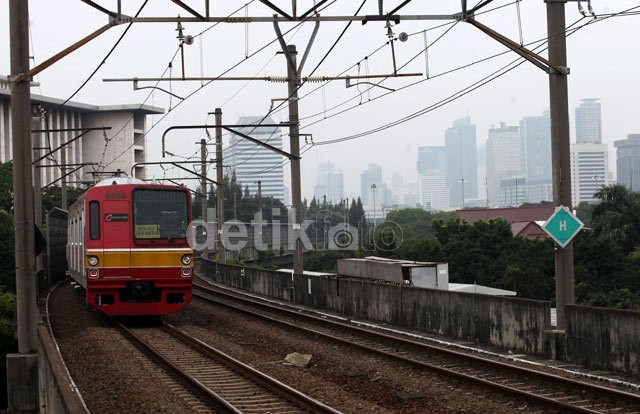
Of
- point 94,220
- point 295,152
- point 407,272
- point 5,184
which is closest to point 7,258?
point 5,184

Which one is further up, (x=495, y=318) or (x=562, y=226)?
(x=562, y=226)

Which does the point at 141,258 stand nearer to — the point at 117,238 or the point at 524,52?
the point at 117,238

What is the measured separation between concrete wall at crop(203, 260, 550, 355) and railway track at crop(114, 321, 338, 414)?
17.0 feet

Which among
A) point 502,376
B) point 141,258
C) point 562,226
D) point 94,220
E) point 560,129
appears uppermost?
point 560,129

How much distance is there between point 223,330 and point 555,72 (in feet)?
33.6

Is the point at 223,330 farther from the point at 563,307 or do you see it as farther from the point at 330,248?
the point at 330,248

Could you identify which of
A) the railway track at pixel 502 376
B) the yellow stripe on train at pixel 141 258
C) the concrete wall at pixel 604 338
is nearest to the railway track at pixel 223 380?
the yellow stripe on train at pixel 141 258

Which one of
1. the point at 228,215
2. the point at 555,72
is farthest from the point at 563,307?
the point at 228,215

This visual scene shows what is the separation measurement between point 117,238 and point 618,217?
66519mm

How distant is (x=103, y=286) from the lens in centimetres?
2073

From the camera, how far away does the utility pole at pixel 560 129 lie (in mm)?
15547

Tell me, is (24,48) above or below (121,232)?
above

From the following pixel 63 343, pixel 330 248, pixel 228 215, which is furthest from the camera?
pixel 228 215

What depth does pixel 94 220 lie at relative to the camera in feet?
69.0
